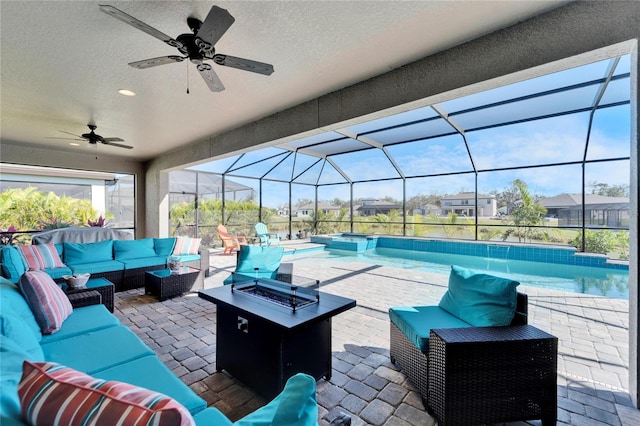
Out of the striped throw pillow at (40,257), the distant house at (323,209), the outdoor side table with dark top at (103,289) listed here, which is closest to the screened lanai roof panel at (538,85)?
the outdoor side table with dark top at (103,289)

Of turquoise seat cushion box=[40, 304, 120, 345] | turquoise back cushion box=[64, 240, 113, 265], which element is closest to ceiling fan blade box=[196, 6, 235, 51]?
turquoise seat cushion box=[40, 304, 120, 345]

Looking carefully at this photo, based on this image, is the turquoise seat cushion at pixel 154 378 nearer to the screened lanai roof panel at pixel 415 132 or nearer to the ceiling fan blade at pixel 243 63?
the ceiling fan blade at pixel 243 63

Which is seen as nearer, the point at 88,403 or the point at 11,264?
the point at 88,403

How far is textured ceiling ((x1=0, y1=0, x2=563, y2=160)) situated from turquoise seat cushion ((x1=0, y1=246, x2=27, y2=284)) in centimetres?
202

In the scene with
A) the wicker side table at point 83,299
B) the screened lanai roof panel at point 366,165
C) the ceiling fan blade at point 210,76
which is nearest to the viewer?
the ceiling fan blade at point 210,76

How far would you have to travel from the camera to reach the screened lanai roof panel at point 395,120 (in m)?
5.63

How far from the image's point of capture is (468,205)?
9.49 metres

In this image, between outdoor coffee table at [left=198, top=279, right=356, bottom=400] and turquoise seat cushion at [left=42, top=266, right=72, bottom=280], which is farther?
turquoise seat cushion at [left=42, top=266, right=72, bottom=280]

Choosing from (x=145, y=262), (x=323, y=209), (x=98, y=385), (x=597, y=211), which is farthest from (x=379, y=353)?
(x=323, y=209)

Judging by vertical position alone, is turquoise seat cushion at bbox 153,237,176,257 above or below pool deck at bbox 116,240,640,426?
above

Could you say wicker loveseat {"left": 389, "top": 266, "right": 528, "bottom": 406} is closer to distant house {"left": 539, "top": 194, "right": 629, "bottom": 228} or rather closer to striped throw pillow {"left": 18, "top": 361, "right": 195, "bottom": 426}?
striped throw pillow {"left": 18, "top": 361, "right": 195, "bottom": 426}

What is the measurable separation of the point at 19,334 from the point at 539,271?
8.92 m

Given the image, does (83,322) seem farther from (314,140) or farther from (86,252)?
(314,140)

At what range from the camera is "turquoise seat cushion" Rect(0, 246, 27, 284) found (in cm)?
383
